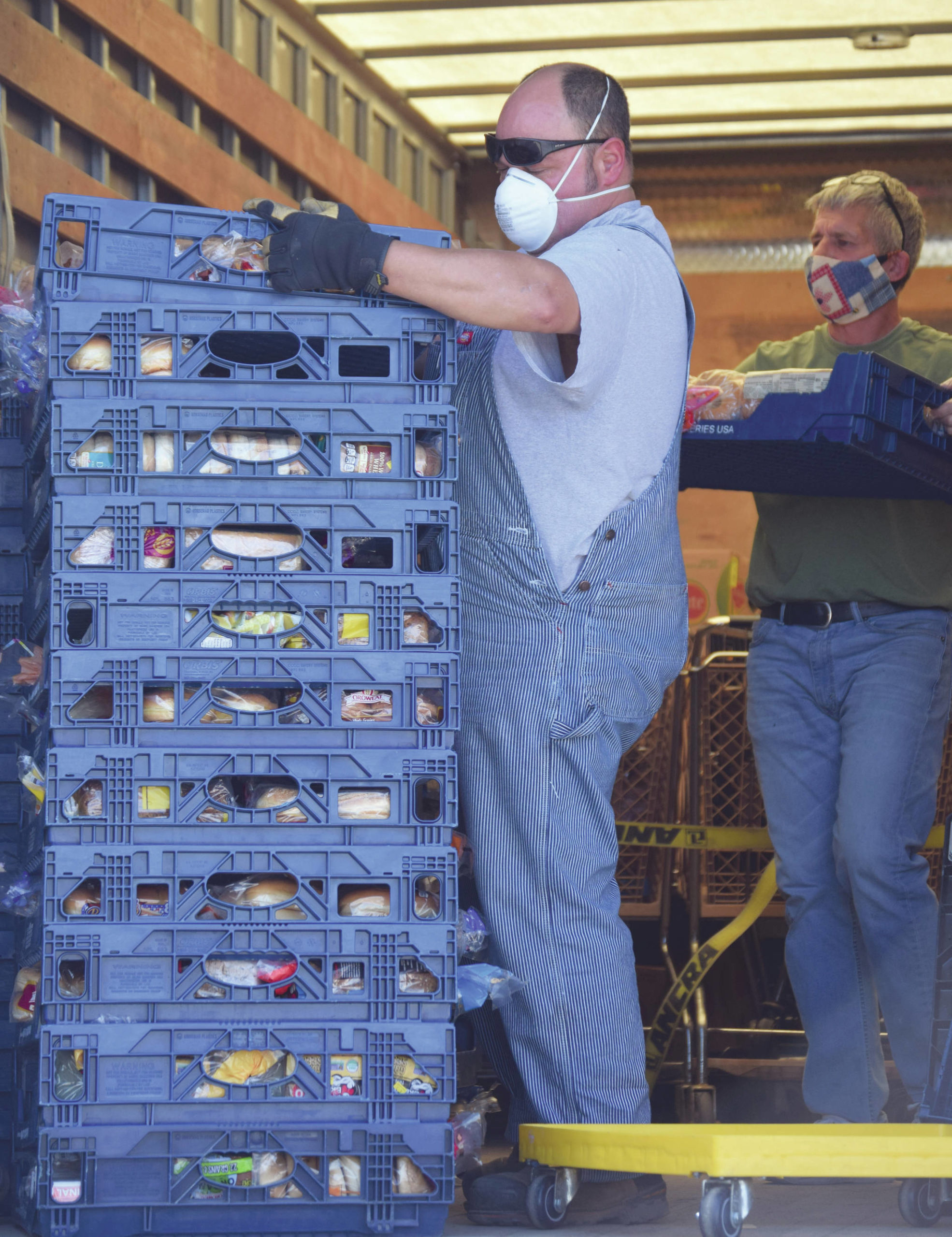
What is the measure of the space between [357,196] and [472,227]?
1.60 metres

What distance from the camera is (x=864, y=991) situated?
381cm

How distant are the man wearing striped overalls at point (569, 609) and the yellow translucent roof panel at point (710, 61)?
4864 mm

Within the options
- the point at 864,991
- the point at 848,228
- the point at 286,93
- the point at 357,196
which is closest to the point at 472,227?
the point at 357,196

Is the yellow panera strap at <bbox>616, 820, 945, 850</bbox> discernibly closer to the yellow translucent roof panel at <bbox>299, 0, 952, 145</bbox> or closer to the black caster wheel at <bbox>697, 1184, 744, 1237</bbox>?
the black caster wheel at <bbox>697, 1184, 744, 1237</bbox>

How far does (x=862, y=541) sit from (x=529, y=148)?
1.27m

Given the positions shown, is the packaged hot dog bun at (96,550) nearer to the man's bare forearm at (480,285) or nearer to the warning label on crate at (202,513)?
the warning label on crate at (202,513)

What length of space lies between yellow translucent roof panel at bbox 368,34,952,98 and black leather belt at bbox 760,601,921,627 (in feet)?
14.7

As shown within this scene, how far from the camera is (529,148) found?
319 cm

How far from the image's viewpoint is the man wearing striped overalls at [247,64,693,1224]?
301 cm

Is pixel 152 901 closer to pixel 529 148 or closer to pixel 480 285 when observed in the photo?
pixel 480 285

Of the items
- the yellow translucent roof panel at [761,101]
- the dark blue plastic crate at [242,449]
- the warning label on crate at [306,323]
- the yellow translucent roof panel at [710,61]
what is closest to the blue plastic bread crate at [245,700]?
the dark blue plastic crate at [242,449]

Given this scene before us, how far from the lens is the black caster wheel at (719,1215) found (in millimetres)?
2480

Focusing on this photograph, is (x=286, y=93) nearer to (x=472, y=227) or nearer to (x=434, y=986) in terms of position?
(x=472, y=227)

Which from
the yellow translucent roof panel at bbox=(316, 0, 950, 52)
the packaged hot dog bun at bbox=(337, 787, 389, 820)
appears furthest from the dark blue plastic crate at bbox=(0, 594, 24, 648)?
the yellow translucent roof panel at bbox=(316, 0, 950, 52)
